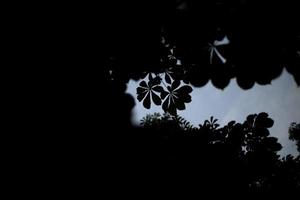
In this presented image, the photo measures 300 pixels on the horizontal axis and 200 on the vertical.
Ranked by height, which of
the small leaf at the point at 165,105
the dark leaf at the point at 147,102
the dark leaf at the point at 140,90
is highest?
the dark leaf at the point at 140,90

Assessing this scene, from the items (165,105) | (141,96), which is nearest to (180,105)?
(165,105)

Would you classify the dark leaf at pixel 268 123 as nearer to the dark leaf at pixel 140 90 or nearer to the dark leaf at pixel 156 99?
the dark leaf at pixel 156 99

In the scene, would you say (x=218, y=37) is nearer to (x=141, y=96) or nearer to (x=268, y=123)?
(x=268, y=123)

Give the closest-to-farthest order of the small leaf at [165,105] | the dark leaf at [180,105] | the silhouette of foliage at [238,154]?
the silhouette of foliage at [238,154] < the dark leaf at [180,105] < the small leaf at [165,105]

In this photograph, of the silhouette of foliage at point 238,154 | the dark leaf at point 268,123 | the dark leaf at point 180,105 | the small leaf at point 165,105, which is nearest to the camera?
the silhouette of foliage at point 238,154

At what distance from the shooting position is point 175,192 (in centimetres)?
178

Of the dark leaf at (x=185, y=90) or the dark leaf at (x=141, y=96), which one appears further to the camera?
the dark leaf at (x=141, y=96)

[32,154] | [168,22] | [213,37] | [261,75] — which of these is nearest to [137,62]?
[168,22]

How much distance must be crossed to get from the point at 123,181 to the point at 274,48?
3.77 feet

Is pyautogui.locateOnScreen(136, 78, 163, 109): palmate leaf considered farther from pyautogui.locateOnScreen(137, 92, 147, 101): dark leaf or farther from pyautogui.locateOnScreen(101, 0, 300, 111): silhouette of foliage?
pyautogui.locateOnScreen(101, 0, 300, 111): silhouette of foliage

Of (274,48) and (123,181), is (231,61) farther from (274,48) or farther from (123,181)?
(123,181)

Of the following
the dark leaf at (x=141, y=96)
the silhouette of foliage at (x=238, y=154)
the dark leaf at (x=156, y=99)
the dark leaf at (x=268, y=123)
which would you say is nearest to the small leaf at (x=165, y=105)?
the dark leaf at (x=156, y=99)

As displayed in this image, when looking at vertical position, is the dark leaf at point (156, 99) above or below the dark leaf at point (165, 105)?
above

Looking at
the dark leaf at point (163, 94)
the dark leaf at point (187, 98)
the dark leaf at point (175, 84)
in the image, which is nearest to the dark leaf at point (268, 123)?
the dark leaf at point (187, 98)
